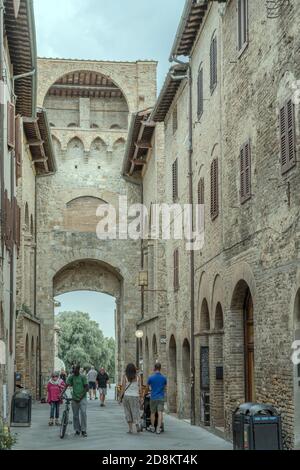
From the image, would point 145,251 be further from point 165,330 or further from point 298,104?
point 298,104

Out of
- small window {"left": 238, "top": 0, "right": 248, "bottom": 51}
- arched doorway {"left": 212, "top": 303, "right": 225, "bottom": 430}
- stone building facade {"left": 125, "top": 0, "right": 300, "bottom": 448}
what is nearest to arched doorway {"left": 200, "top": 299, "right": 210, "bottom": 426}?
stone building facade {"left": 125, "top": 0, "right": 300, "bottom": 448}

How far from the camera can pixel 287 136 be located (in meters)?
12.7

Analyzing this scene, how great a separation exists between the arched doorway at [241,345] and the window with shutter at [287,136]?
3931 mm

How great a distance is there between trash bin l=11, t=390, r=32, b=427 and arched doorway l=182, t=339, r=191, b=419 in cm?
509

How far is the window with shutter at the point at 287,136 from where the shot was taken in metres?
12.4

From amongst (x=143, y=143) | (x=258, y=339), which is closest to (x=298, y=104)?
(x=258, y=339)

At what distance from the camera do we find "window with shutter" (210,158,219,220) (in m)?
18.5

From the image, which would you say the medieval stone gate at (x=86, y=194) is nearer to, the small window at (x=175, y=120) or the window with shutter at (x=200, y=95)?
the small window at (x=175, y=120)

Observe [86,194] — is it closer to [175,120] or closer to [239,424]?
[175,120]

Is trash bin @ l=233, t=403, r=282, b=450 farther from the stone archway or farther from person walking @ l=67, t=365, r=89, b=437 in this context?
the stone archway

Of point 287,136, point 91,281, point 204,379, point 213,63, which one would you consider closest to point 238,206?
point 287,136

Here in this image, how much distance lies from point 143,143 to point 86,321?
48978 mm

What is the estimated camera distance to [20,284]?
1149 inches
